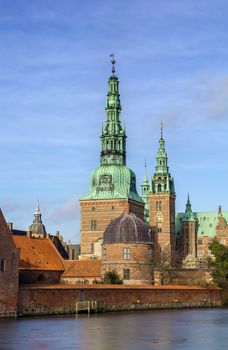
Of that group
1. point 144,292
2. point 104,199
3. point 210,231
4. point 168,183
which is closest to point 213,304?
point 144,292

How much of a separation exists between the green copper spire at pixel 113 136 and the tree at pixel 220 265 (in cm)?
3214

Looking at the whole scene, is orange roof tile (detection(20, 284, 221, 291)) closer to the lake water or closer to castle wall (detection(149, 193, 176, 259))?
the lake water

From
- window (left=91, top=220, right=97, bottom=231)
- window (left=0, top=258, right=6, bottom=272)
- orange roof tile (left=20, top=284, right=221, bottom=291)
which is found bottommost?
orange roof tile (left=20, top=284, right=221, bottom=291)

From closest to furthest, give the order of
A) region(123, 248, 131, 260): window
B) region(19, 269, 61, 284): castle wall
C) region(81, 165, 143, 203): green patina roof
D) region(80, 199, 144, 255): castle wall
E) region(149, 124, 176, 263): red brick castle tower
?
region(19, 269, 61, 284): castle wall, region(123, 248, 131, 260): window, region(80, 199, 144, 255): castle wall, region(81, 165, 143, 203): green patina roof, region(149, 124, 176, 263): red brick castle tower

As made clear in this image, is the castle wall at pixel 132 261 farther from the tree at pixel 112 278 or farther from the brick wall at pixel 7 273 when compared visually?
the brick wall at pixel 7 273

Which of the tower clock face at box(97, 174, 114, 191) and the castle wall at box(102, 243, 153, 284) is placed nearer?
the castle wall at box(102, 243, 153, 284)

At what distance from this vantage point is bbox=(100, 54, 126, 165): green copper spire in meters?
121

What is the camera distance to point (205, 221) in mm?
148750

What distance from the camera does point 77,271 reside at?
293 ft

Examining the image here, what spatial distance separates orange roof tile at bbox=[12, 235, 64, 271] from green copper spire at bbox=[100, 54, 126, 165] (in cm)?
3331

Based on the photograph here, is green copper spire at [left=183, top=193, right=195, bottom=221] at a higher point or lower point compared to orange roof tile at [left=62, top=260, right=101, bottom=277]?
higher

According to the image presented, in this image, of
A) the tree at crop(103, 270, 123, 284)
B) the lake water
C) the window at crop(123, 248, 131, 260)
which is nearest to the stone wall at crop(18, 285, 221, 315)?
the lake water

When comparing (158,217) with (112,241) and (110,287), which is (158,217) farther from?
(110,287)

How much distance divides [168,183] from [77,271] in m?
47.4
